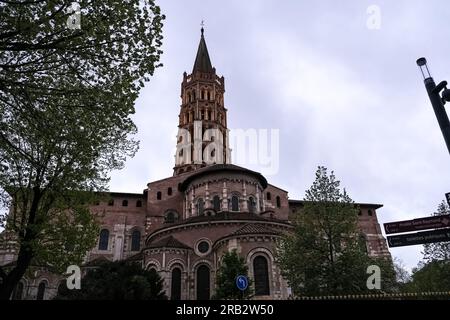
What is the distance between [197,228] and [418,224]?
22.9m

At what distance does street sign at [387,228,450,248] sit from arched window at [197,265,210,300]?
2080 cm

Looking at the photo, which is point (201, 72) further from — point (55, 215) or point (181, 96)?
point (55, 215)

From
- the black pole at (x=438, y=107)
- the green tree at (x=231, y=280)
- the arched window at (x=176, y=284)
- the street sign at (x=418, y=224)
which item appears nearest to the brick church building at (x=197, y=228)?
the arched window at (x=176, y=284)

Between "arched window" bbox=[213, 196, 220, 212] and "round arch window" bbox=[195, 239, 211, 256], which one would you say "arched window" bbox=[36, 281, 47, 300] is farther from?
"arched window" bbox=[213, 196, 220, 212]

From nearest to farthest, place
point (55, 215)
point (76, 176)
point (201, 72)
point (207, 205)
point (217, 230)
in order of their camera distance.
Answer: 1. point (76, 176)
2. point (55, 215)
3. point (217, 230)
4. point (207, 205)
5. point (201, 72)

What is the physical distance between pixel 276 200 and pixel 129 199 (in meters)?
18.5

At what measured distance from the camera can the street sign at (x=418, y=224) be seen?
9908 millimetres

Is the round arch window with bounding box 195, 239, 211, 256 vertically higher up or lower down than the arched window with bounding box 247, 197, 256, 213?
lower down

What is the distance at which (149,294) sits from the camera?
20281mm

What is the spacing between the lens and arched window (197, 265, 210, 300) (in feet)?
92.9

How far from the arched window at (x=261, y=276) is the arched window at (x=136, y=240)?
18.6 meters

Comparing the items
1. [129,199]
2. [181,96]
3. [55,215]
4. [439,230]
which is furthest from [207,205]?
[181,96]

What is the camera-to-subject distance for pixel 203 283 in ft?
94.9

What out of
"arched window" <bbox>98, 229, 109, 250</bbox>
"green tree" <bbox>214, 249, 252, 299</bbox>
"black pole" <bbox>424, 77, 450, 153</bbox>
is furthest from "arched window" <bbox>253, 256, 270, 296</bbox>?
"arched window" <bbox>98, 229, 109, 250</bbox>
